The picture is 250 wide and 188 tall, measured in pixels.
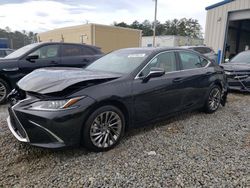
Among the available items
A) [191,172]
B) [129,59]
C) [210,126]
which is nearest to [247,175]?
[191,172]

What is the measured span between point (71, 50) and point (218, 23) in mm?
10052

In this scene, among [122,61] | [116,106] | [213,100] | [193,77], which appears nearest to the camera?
[116,106]

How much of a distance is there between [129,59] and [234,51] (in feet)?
58.8

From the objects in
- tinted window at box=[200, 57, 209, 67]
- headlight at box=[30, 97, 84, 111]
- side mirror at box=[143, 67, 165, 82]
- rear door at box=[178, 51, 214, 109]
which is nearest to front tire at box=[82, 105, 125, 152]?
headlight at box=[30, 97, 84, 111]

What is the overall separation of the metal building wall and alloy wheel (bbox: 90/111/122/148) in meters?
11.8

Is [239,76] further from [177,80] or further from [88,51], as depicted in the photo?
[88,51]

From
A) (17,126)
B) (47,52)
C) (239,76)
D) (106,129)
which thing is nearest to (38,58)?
(47,52)

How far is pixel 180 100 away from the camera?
13.5ft

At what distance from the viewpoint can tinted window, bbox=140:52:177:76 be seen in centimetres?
365

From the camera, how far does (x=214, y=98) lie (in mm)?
5039

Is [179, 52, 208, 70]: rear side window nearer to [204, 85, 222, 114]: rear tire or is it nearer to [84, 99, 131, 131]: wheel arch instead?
[204, 85, 222, 114]: rear tire

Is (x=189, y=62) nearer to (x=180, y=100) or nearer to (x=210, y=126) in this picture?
(x=180, y=100)

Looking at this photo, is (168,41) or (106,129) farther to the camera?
(168,41)

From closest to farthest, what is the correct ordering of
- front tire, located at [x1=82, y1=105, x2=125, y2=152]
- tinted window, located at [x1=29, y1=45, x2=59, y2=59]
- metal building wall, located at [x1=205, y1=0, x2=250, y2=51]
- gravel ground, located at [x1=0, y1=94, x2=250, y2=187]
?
gravel ground, located at [x1=0, y1=94, x2=250, y2=187], front tire, located at [x1=82, y1=105, x2=125, y2=152], tinted window, located at [x1=29, y1=45, x2=59, y2=59], metal building wall, located at [x1=205, y1=0, x2=250, y2=51]
